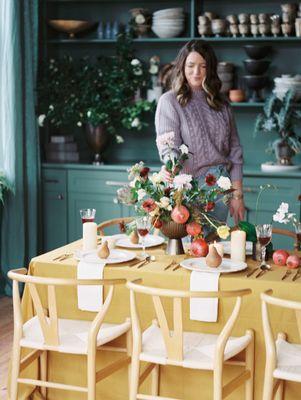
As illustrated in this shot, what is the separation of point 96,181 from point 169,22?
1253 mm

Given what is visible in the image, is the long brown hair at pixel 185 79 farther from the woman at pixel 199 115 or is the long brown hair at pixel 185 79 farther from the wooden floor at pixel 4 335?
the wooden floor at pixel 4 335

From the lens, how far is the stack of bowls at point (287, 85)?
5.27 m

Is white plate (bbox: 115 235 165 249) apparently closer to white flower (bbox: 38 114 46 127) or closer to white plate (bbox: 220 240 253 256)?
white plate (bbox: 220 240 253 256)

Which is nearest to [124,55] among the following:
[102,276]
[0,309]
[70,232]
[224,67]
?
[224,67]

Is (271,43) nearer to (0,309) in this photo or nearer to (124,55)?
(124,55)

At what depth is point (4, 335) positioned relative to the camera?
4520 mm

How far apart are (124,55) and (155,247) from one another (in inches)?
96.8

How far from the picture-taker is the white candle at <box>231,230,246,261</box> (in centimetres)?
324

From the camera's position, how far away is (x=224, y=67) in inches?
217

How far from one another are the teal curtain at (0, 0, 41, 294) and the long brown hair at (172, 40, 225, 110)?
68.2 inches

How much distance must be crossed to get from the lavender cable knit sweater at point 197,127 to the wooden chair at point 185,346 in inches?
44.7

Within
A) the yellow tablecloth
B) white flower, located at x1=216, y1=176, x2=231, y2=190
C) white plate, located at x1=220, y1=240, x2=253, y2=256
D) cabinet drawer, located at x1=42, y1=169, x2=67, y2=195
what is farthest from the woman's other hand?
cabinet drawer, located at x1=42, y1=169, x2=67, y2=195

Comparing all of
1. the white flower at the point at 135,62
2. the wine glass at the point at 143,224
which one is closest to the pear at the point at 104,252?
the wine glass at the point at 143,224

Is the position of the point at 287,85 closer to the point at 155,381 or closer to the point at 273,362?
the point at 155,381
